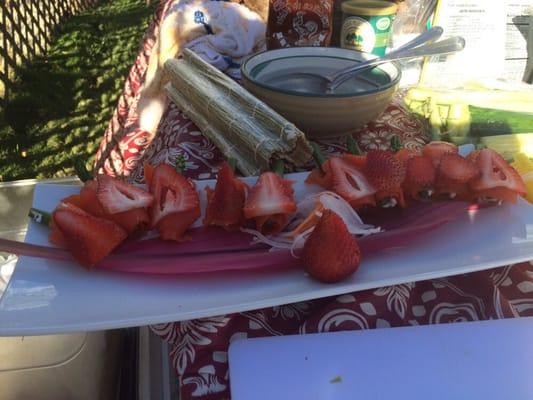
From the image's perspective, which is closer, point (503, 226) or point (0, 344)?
point (503, 226)

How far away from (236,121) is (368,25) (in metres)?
0.47

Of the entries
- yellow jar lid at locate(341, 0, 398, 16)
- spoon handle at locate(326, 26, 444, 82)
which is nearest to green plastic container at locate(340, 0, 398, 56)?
yellow jar lid at locate(341, 0, 398, 16)

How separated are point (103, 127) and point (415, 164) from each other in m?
2.14

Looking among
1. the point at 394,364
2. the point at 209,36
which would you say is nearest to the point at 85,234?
the point at 394,364

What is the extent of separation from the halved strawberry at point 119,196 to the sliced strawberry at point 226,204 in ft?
0.28

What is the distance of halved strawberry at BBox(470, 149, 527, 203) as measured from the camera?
717 mm

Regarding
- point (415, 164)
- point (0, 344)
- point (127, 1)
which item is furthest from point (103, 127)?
point (127, 1)

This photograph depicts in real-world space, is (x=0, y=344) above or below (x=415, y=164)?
below

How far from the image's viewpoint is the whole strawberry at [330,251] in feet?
1.98

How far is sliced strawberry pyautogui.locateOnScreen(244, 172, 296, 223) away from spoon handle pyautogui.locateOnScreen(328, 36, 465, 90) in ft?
1.25

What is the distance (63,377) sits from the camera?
1.01 meters

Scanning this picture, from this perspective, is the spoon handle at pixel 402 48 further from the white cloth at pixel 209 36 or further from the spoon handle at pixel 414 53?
the white cloth at pixel 209 36

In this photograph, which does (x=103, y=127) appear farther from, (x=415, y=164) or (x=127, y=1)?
(x=127, y=1)

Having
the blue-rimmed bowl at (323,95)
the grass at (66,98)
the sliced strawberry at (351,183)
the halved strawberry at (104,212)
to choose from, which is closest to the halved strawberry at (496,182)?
the sliced strawberry at (351,183)
